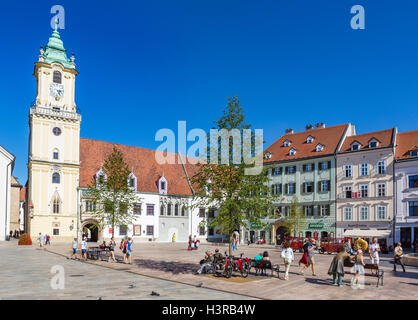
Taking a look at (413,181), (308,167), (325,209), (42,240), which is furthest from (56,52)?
(413,181)

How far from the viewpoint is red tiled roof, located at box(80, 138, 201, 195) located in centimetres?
5712

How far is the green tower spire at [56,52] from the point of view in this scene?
5634 cm

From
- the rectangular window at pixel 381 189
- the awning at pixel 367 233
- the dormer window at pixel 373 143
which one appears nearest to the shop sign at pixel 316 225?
the awning at pixel 367 233

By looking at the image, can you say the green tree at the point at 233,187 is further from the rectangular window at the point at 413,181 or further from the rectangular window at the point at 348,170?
the rectangular window at the point at 348,170

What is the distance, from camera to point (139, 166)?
61.7 meters

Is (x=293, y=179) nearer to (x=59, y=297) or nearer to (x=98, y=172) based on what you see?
(x=98, y=172)

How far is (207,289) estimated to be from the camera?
15711 millimetres

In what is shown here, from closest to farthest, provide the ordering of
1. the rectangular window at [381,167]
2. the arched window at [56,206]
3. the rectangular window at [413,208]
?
1. the rectangular window at [413,208]
2. the rectangular window at [381,167]
3. the arched window at [56,206]

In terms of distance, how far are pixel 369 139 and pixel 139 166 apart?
33174 mm

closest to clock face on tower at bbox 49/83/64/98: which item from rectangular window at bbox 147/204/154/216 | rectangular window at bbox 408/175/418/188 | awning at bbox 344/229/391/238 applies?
rectangular window at bbox 147/204/154/216

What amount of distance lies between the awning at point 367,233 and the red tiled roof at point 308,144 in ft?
33.7

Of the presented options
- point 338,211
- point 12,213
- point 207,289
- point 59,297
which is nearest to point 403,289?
point 207,289

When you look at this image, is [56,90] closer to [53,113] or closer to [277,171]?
[53,113]

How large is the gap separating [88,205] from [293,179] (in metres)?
27.9
